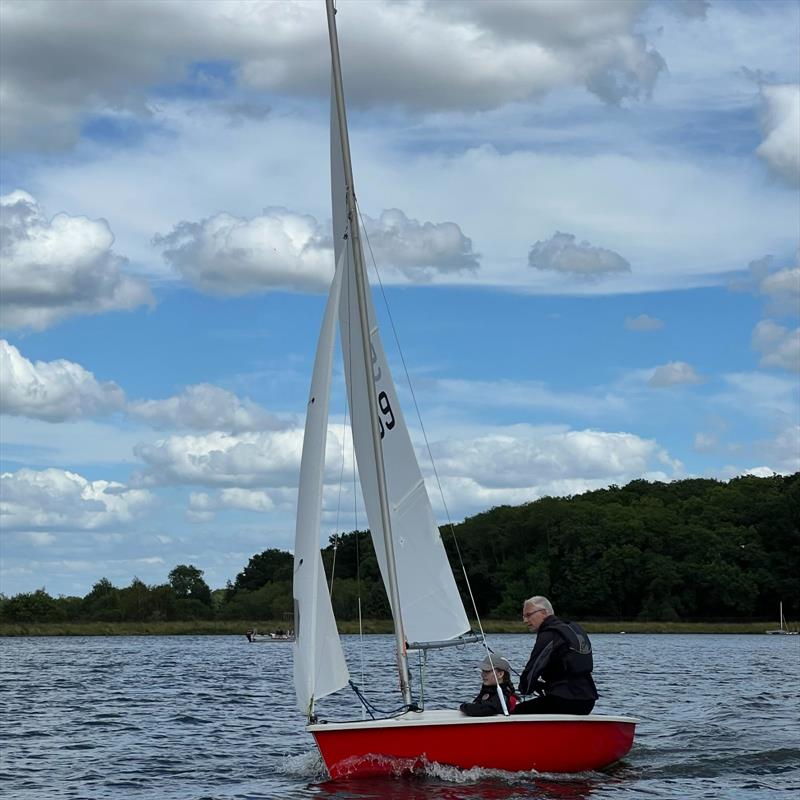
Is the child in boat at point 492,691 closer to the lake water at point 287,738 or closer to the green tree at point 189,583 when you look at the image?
the lake water at point 287,738

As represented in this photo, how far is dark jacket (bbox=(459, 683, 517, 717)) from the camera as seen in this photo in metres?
14.8

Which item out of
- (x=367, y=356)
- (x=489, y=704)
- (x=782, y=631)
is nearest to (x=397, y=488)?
(x=367, y=356)

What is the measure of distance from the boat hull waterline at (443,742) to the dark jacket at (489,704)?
14 cm

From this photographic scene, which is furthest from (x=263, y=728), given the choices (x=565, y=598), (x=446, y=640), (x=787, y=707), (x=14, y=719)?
(x=565, y=598)

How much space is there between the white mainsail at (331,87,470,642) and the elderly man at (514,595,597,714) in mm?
927

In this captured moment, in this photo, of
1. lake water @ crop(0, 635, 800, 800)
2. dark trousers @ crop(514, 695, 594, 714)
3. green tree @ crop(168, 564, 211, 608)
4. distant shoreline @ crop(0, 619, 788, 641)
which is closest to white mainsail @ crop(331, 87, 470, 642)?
dark trousers @ crop(514, 695, 594, 714)

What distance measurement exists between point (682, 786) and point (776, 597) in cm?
A: 9197

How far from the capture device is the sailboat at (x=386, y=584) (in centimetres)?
1460

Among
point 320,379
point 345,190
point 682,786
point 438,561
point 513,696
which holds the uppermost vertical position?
point 345,190

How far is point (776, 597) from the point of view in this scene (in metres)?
104

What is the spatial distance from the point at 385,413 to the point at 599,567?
91.1 m

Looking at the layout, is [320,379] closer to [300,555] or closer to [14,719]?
[300,555]

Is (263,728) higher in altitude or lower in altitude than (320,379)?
lower

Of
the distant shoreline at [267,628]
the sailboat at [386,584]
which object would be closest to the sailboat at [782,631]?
the distant shoreline at [267,628]
